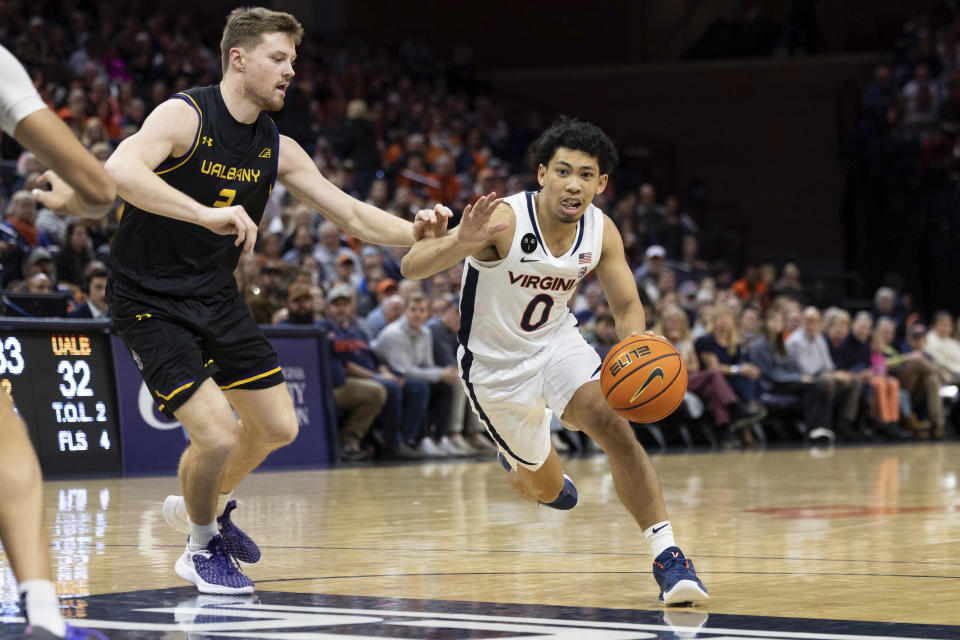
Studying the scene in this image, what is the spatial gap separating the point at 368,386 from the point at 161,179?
821cm

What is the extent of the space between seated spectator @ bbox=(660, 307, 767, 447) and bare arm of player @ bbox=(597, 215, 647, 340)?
372 inches

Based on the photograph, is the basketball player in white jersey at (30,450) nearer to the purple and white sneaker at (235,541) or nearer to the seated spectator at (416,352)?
the purple and white sneaker at (235,541)

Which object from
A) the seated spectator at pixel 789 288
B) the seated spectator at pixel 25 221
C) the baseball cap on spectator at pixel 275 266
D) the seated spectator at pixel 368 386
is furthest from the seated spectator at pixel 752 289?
the seated spectator at pixel 25 221

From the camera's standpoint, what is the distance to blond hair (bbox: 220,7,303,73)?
534cm

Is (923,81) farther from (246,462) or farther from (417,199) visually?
(246,462)

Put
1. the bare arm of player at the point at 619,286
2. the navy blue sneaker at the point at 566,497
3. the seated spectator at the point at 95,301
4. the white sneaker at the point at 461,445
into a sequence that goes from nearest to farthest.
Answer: the bare arm of player at the point at 619,286 → the navy blue sneaker at the point at 566,497 → the seated spectator at the point at 95,301 → the white sneaker at the point at 461,445

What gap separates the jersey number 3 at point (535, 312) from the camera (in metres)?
5.91

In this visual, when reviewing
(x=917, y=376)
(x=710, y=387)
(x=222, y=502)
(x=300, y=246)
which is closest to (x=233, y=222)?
(x=222, y=502)

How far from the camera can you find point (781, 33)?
27.5m

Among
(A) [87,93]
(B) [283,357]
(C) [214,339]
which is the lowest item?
(B) [283,357]

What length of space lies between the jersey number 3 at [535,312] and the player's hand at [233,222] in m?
1.56

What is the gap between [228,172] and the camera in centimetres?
537

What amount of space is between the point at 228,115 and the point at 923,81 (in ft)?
65.8

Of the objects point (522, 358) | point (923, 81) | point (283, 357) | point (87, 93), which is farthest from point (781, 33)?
point (522, 358)
